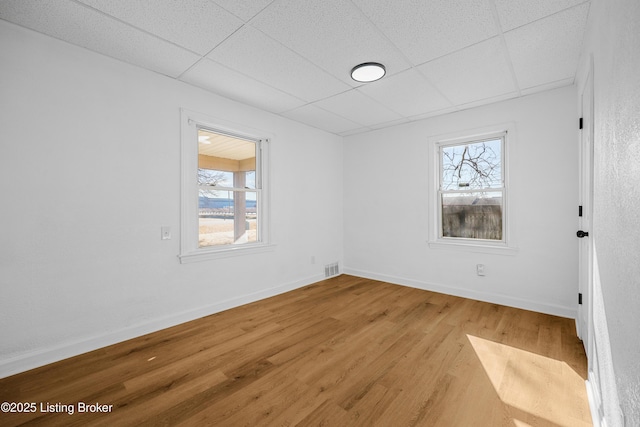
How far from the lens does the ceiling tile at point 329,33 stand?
6.30ft

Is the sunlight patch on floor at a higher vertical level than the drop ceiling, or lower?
lower

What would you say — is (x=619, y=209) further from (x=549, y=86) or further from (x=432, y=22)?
(x=549, y=86)

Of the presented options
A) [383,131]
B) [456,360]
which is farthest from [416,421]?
[383,131]

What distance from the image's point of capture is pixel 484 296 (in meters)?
3.64

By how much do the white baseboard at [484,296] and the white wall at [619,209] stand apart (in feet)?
6.61

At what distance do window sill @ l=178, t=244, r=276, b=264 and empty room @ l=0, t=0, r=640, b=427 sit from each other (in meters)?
0.02

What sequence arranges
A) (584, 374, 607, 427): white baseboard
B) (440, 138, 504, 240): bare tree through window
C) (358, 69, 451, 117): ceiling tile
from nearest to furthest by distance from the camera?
(584, 374, 607, 427): white baseboard < (358, 69, 451, 117): ceiling tile < (440, 138, 504, 240): bare tree through window

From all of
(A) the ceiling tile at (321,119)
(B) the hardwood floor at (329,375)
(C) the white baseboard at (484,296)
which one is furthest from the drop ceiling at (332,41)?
(B) the hardwood floor at (329,375)

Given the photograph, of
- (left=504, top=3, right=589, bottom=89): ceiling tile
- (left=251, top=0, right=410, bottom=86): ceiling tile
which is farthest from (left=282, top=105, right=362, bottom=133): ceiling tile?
(left=504, top=3, right=589, bottom=89): ceiling tile

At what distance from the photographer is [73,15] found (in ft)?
6.50

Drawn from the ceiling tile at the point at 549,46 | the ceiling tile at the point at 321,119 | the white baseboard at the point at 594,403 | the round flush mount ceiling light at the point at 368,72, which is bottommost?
the white baseboard at the point at 594,403

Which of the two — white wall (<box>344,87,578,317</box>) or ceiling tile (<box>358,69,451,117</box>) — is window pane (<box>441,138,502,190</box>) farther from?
→ ceiling tile (<box>358,69,451,117</box>)

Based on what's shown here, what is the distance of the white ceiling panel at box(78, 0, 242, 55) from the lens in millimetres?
1878

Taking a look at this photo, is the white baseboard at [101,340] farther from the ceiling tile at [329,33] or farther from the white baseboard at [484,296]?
the ceiling tile at [329,33]
